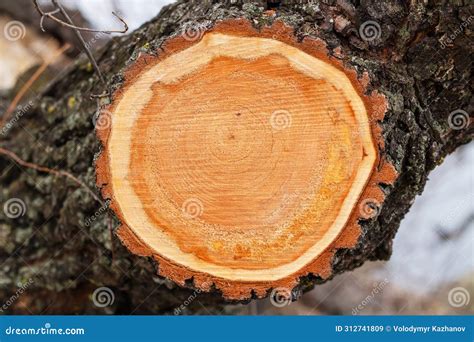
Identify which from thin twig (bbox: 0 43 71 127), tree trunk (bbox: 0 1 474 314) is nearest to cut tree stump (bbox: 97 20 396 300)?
tree trunk (bbox: 0 1 474 314)

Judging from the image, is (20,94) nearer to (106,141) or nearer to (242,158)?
(106,141)

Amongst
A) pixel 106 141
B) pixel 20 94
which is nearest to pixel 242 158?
pixel 106 141

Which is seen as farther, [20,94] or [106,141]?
[20,94]

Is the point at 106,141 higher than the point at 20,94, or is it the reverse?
the point at 106,141

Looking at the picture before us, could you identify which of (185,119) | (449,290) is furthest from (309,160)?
(449,290)

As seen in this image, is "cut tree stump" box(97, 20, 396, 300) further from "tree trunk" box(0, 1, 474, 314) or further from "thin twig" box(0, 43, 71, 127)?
"thin twig" box(0, 43, 71, 127)

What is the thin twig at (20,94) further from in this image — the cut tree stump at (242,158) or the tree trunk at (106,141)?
the cut tree stump at (242,158)

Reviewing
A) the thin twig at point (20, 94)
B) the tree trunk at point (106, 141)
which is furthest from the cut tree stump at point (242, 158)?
the thin twig at point (20, 94)
